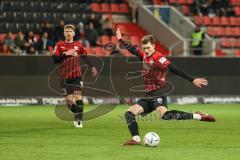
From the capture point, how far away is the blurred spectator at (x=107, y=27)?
28953 mm

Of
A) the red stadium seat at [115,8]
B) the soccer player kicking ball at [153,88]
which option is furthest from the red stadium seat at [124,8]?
the soccer player kicking ball at [153,88]

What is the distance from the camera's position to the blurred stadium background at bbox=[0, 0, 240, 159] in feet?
64.0

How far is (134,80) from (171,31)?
6421 millimetres

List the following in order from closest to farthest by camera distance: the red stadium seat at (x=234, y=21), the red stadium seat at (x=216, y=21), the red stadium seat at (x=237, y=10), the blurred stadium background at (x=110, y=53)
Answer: the blurred stadium background at (x=110, y=53) → the red stadium seat at (x=216, y=21) → the red stadium seat at (x=234, y=21) → the red stadium seat at (x=237, y=10)

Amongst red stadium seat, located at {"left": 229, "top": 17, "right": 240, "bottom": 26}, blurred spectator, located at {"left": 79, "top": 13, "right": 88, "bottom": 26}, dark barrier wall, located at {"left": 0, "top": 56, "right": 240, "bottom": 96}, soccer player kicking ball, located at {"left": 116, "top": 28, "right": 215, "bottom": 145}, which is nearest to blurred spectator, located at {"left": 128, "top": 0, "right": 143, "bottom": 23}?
blurred spectator, located at {"left": 79, "top": 13, "right": 88, "bottom": 26}

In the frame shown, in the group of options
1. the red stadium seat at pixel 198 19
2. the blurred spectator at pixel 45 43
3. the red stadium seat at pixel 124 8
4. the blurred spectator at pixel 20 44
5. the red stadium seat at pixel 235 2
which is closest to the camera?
the blurred spectator at pixel 20 44

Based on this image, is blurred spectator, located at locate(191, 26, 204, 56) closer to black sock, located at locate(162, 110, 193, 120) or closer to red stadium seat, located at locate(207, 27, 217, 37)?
red stadium seat, located at locate(207, 27, 217, 37)

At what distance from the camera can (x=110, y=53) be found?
25891 mm

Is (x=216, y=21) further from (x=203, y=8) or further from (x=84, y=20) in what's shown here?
(x=84, y=20)

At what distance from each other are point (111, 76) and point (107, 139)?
11553 mm

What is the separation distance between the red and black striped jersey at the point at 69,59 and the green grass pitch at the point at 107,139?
4.28 ft

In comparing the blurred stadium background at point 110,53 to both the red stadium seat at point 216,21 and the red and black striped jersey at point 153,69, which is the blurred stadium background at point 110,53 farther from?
the red and black striped jersey at point 153,69

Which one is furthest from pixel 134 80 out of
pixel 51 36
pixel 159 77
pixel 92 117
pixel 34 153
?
Answer: pixel 34 153

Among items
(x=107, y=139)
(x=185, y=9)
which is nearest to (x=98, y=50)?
(x=185, y=9)
